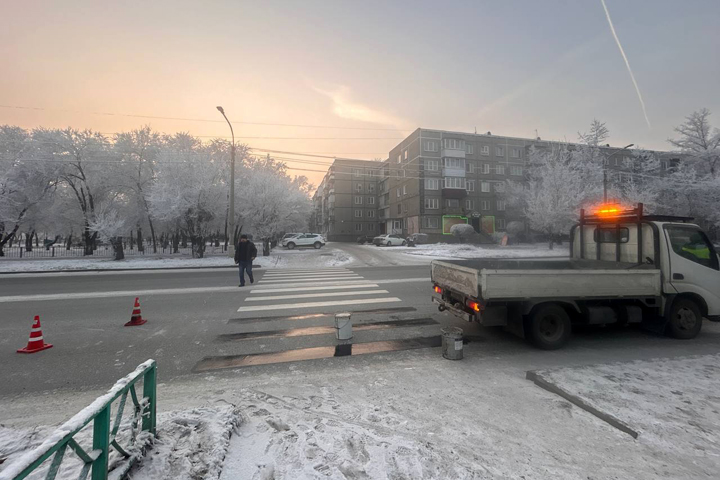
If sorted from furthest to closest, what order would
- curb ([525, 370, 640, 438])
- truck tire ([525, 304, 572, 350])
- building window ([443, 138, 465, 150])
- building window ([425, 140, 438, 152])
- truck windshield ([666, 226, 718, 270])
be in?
building window ([443, 138, 465, 150]) < building window ([425, 140, 438, 152]) < truck windshield ([666, 226, 718, 270]) < truck tire ([525, 304, 572, 350]) < curb ([525, 370, 640, 438])

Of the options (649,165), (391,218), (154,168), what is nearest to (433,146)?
(391,218)

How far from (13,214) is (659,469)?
35162mm

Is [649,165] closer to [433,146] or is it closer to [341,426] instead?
[433,146]

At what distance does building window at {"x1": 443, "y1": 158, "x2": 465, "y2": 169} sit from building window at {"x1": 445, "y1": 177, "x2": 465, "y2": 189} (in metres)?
1.65

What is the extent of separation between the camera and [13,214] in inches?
917

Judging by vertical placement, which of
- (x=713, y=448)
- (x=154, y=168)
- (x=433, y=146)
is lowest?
(x=713, y=448)

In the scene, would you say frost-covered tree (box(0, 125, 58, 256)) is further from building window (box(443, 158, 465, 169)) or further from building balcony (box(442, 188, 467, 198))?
building window (box(443, 158, 465, 169))

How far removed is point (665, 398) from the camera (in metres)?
3.58

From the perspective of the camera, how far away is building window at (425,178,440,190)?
4166 cm

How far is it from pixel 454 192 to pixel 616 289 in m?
37.9

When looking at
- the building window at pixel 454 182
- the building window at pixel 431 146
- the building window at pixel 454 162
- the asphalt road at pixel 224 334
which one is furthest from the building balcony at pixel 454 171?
the asphalt road at pixel 224 334

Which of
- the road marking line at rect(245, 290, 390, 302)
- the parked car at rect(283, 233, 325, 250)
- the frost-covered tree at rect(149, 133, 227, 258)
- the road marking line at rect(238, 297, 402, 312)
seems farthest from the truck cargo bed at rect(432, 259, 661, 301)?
the parked car at rect(283, 233, 325, 250)

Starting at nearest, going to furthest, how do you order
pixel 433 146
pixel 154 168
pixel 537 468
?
pixel 537 468, pixel 154 168, pixel 433 146

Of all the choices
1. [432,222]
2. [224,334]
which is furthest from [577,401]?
[432,222]
